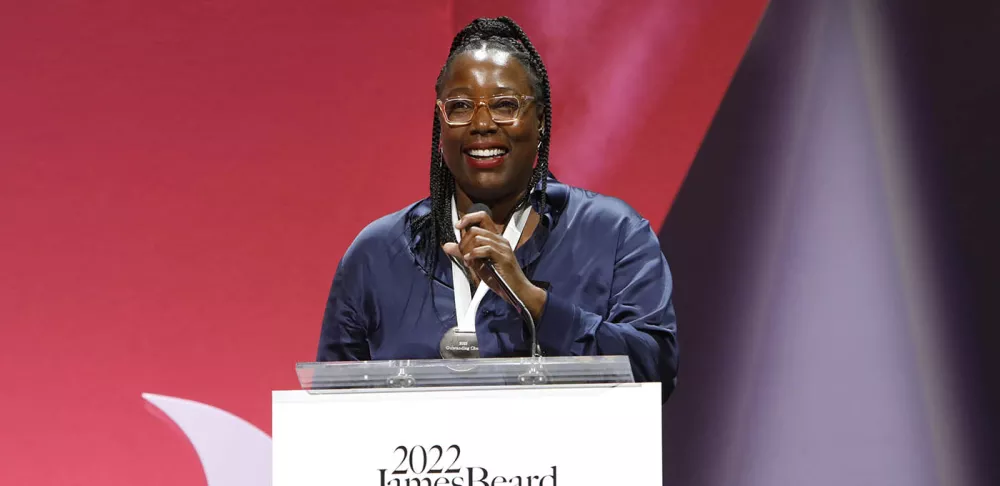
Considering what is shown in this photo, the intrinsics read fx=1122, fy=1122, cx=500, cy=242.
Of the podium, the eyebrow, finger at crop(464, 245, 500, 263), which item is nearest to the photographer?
the podium

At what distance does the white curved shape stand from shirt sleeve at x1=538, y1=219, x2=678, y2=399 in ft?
3.69

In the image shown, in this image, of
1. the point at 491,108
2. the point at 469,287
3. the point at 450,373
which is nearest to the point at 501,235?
the point at 469,287

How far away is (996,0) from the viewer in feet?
8.41

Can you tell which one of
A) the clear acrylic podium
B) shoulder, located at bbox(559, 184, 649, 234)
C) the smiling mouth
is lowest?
the clear acrylic podium

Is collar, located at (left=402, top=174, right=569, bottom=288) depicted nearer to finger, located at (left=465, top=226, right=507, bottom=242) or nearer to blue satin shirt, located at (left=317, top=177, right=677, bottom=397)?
blue satin shirt, located at (left=317, top=177, right=677, bottom=397)

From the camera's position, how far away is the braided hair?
6.73 ft

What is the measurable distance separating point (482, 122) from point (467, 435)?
75 centimetres

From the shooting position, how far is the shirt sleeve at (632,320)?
67.5 inches

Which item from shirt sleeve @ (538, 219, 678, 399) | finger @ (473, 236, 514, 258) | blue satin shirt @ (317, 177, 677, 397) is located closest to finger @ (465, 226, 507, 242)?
finger @ (473, 236, 514, 258)

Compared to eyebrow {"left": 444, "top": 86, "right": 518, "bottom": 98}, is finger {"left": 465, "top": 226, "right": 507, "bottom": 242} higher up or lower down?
lower down

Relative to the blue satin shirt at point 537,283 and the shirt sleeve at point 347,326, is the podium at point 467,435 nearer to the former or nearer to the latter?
the blue satin shirt at point 537,283

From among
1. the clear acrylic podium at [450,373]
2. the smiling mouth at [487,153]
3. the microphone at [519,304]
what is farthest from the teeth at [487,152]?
the clear acrylic podium at [450,373]

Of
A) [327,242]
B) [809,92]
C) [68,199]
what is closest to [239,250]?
[327,242]

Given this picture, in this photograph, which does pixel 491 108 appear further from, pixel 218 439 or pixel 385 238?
pixel 218 439
